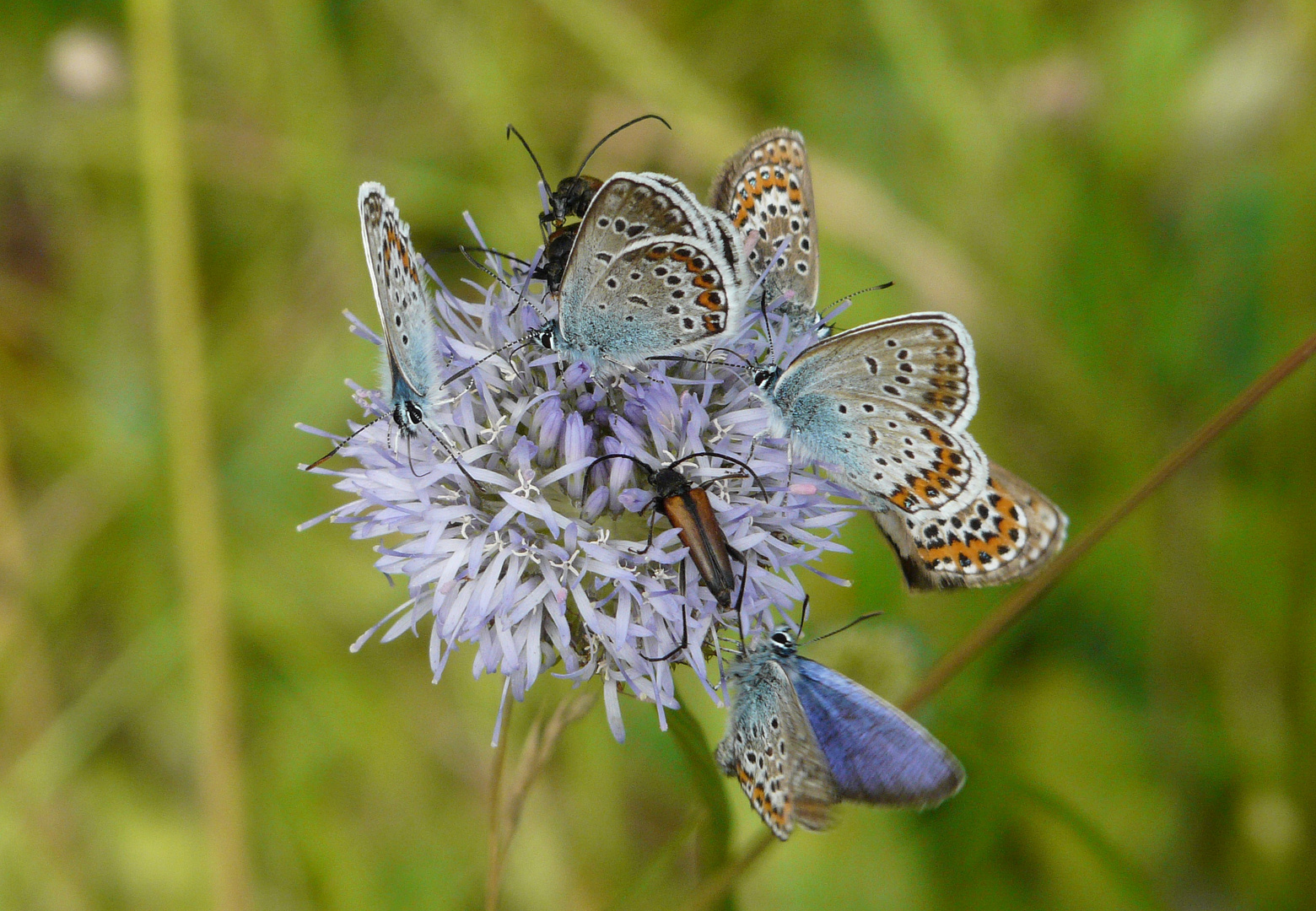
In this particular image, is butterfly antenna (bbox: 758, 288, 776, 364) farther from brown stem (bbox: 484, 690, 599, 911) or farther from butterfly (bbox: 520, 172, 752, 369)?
brown stem (bbox: 484, 690, 599, 911)

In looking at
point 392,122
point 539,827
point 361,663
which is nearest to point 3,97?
point 392,122

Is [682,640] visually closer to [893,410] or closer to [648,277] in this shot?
[893,410]

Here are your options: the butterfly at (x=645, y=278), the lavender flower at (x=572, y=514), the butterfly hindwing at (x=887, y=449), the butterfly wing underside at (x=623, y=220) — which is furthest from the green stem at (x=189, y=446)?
the butterfly hindwing at (x=887, y=449)

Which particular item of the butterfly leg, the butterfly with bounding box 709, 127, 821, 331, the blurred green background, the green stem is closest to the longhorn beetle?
the butterfly leg

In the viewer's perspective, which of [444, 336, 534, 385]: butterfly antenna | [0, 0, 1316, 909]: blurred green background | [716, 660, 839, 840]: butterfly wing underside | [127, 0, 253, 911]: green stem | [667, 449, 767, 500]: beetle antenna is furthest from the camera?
[0, 0, 1316, 909]: blurred green background

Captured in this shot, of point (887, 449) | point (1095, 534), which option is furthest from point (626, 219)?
point (1095, 534)

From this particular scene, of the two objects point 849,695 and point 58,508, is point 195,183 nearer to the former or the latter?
point 58,508
